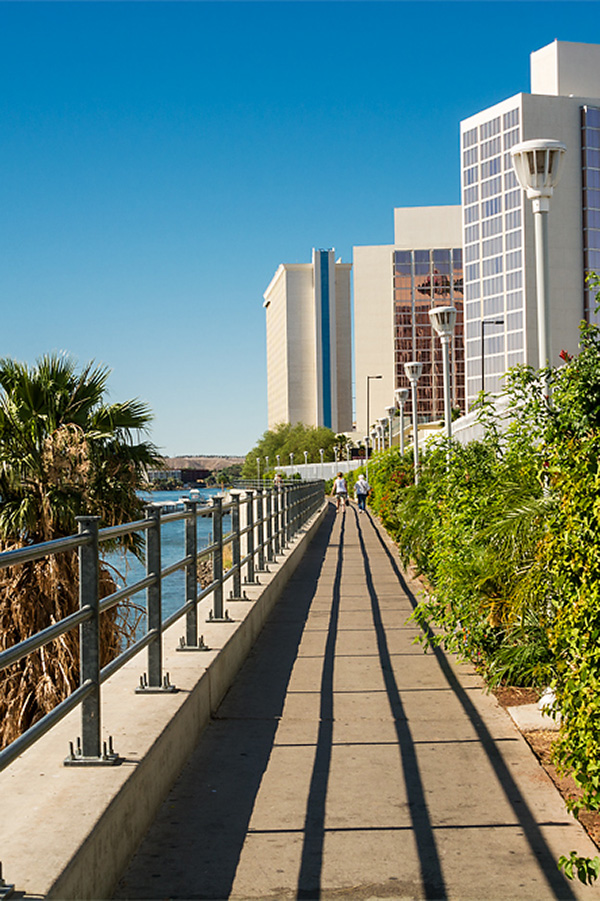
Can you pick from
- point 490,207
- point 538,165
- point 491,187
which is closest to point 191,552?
point 538,165

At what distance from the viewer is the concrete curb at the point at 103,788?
3189 millimetres

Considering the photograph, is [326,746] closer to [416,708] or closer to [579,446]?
[416,708]

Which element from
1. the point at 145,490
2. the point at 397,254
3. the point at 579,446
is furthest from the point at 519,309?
the point at 579,446

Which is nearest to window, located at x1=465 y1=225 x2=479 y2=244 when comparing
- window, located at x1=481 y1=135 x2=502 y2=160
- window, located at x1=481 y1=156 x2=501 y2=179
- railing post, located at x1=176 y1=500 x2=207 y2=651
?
window, located at x1=481 y1=156 x2=501 y2=179

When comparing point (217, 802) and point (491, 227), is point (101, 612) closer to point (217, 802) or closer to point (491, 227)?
point (217, 802)

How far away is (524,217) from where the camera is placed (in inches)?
4505

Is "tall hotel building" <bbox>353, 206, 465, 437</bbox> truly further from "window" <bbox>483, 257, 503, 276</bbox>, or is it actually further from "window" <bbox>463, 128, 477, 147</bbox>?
"window" <bbox>463, 128, 477, 147</bbox>

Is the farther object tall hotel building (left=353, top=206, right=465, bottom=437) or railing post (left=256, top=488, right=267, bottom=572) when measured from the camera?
tall hotel building (left=353, top=206, right=465, bottom=437)

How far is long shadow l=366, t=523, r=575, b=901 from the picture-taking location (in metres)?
3.77

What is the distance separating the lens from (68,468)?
11.5 meters

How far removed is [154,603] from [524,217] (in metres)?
116

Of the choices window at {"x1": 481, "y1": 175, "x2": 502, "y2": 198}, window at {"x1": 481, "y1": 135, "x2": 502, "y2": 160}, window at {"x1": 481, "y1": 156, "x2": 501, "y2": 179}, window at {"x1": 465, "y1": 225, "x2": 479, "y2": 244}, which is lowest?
window at {"x1": 465, "y1": 225, "x2": 479, "y2": 244}

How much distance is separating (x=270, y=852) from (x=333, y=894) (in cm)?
50

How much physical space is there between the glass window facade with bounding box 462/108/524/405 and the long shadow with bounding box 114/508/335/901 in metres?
108
